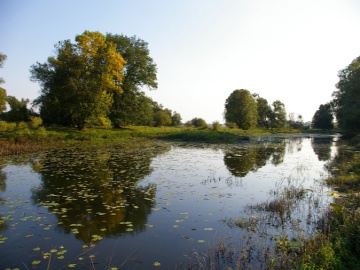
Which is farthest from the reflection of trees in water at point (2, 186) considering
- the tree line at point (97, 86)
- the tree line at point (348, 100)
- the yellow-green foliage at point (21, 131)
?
the tree line at point (348, 100)

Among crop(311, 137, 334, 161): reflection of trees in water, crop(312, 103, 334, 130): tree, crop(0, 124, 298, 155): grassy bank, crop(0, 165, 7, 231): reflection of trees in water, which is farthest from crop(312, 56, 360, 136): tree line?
crop(0, 165, 7, 231): reflection of trees in water

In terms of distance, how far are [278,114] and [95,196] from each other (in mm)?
91614

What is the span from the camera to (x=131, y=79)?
148ft

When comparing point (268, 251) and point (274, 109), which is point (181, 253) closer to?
point (268, 251)

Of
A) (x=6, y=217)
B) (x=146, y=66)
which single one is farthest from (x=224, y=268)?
(x=146, y=66)

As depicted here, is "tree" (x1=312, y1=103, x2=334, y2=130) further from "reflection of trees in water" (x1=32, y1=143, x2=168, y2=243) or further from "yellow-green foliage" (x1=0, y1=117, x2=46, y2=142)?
"yellow-green foliage" (x1=0, y1=117, x2=46, y2=142)

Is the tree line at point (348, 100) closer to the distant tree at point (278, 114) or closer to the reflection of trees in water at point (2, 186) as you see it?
the distant tree at point (278, 114)

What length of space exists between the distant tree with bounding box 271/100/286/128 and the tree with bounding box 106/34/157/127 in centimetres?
6032

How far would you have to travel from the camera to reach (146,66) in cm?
4547

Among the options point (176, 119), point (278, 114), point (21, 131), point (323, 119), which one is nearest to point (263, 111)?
point (278, 114)

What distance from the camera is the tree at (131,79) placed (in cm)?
4250

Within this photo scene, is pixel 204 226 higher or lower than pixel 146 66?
lower

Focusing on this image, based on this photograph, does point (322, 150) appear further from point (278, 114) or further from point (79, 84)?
point (278, 114)

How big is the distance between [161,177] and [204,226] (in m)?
6.47
